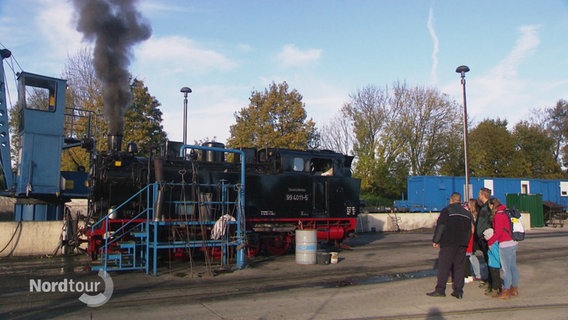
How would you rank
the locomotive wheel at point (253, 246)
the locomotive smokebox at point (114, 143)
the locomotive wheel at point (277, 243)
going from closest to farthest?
the locomotive smokebox at point (114, 143) → the locomotive wheel at point (253, 246) → the locomotive wheel at point (277, 243)

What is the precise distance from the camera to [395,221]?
2495 cm

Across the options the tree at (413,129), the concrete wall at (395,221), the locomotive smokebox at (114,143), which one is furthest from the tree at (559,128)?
the locomotive smokebox at (114,143)

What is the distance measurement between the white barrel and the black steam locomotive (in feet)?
5.54

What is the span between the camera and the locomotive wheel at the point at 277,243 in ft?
45.7

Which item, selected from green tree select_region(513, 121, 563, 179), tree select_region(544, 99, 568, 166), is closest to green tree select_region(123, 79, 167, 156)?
green tree select_region(513, 121, 563, 179)

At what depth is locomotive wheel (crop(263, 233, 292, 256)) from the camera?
45.7 feet

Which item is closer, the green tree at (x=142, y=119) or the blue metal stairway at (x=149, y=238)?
the blue metal stairway at (x=149, y=238)

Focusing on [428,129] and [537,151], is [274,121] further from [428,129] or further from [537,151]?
[537,151]

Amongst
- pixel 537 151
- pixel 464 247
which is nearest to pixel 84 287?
pixel 464 247

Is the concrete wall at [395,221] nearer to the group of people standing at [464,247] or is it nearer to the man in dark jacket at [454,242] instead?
the group of people standing at [464,247]

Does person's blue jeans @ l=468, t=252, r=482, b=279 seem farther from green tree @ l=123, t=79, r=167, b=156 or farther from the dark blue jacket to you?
green tree @ l=123, t=79, r=167, b=156

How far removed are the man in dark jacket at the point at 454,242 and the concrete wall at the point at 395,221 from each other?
15.9 meters

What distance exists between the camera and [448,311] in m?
→ 7.17

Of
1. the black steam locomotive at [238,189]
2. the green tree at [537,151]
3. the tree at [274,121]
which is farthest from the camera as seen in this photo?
the green tree at [537,151]
